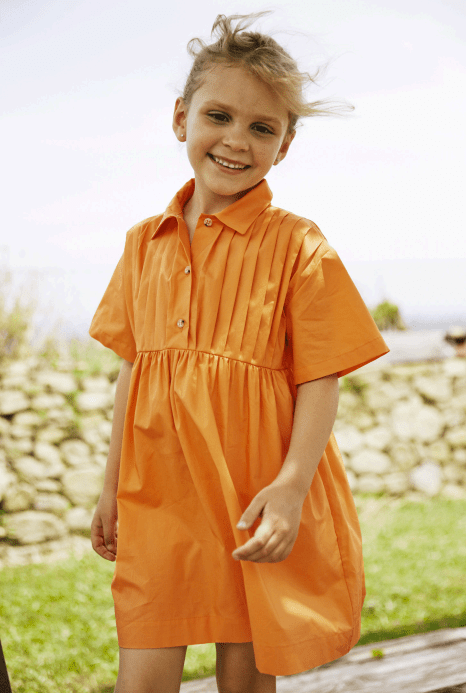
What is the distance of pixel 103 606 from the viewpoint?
8.14ft

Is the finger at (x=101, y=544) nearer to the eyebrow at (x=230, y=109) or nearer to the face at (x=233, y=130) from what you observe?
the face at (x=233, y=130)

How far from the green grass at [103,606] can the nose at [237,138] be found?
1.85 metres

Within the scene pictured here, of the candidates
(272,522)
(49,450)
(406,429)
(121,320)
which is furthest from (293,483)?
(406,429)

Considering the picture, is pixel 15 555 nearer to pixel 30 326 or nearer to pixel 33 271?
pixel 30 326

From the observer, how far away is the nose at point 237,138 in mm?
1079

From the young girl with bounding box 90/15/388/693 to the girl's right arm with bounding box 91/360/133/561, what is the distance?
13 centimetres

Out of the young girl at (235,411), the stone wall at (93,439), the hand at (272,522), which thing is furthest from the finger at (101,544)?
the stone wall at (93,439)

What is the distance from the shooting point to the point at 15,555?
288 cm

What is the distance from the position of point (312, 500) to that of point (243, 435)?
192 mm

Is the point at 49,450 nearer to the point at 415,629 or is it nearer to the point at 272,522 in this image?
the point at 415,629

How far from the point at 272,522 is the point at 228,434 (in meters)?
0.19

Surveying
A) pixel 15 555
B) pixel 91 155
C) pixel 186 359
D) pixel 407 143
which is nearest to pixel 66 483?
pixel 15 555

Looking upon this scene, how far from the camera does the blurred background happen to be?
3.06 m

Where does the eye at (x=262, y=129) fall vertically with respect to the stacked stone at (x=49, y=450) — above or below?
above
